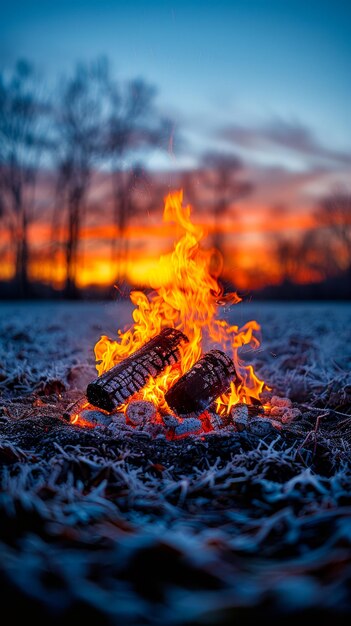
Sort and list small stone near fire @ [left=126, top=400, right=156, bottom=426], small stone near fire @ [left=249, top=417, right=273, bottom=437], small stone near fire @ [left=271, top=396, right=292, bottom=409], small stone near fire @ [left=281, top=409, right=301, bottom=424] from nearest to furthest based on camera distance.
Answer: small stone near fire @ [left=249, top=417, right=273, bottom=437] < small stone near fire @ [left=126, top=400, right=156, bottom=426] < small stone near fire @ [left=281, top=409, right=301, bottom=424] < small stone near fire @ [left=271, top=396, right=292, bottom=409]

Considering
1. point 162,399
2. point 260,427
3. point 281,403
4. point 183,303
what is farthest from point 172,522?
point 183,303

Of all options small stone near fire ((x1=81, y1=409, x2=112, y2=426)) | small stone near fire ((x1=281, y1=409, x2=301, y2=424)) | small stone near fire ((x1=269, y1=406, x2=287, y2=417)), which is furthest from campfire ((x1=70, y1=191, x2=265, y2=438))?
small stone near fire ((x1=281, y1=409, x2=301, y2=424))

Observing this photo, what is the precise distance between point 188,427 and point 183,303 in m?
1.53

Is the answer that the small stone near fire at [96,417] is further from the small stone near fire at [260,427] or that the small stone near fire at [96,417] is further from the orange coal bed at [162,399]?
the small stone near fire at [260,427]

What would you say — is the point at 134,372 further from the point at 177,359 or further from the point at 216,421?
the point at 216,421

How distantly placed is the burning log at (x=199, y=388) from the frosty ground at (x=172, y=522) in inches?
17.1

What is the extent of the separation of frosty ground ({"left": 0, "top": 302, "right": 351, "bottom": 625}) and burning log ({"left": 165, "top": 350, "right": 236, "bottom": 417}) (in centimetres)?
44

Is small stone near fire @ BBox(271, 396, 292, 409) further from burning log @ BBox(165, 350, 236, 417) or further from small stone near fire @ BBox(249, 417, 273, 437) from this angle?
small stone near fire @ BBox(249, 417, 273, 437)

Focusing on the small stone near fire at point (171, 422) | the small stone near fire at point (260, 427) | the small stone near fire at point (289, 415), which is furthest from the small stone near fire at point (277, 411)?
the small stone near fire at point (171, 422)

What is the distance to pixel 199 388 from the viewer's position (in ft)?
13.0

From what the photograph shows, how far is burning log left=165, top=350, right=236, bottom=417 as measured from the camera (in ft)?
12.9

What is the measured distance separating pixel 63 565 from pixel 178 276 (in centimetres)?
337

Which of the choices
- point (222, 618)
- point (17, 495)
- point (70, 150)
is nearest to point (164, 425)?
point (17, 495)

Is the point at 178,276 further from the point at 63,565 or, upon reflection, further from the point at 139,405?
the point at 63,565
